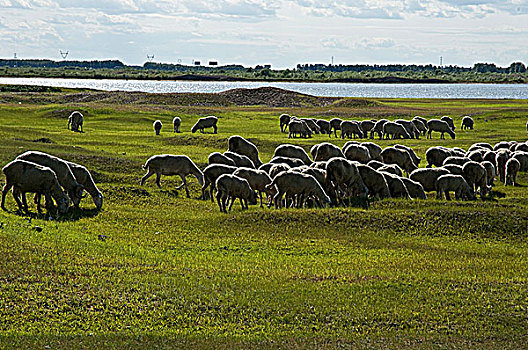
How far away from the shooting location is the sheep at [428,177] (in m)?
23.2

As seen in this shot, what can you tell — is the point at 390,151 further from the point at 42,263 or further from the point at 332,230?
the point at 42,263

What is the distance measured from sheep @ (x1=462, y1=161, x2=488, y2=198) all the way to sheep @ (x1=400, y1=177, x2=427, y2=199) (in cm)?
264

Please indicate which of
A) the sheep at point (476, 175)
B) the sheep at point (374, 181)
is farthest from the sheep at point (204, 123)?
the sheep at point (374, 181)

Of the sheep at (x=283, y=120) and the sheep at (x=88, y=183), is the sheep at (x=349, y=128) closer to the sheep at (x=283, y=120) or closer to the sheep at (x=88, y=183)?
the sheep at (x=283, y=120)

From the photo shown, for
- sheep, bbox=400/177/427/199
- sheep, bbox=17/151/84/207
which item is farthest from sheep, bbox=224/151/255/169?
sheep, bbox=17/151/84/207

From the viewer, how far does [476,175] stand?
78.4 feet

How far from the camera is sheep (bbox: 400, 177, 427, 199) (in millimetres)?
22312

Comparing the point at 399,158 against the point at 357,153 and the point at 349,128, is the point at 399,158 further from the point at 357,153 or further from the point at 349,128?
the point at 349,128

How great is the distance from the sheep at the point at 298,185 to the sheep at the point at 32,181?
6671mm

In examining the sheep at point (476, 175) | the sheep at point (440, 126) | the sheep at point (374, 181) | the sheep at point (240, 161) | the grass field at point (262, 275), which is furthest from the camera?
the sheep at point (440, 126)

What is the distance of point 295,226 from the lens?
59.7 feet

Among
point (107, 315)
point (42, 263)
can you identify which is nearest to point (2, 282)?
point (42, 263)

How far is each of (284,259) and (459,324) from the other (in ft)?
16.2

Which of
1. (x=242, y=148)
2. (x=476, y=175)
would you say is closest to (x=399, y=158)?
(x=476, y=175)
